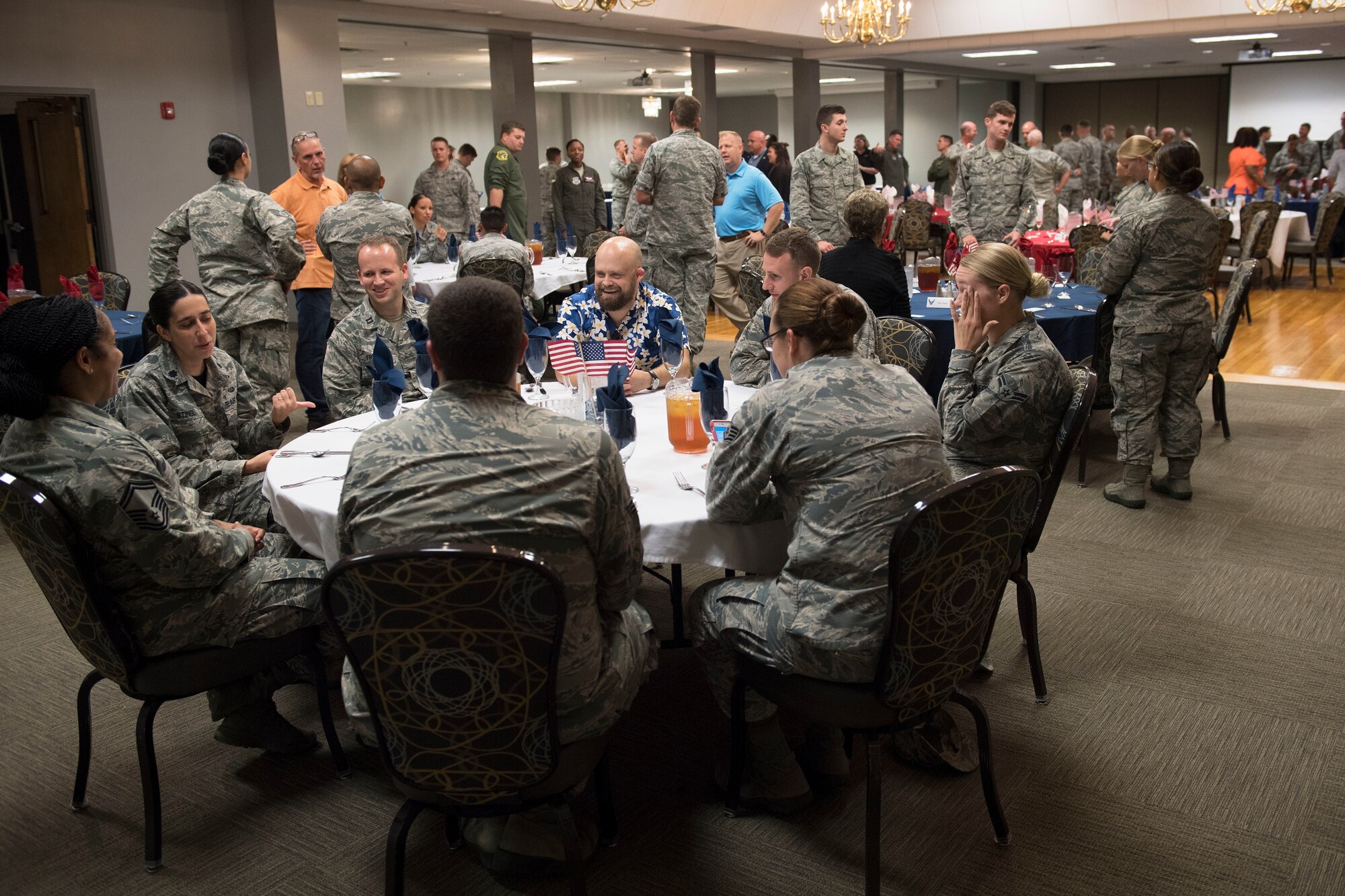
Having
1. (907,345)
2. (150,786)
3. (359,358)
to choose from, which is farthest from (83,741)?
(907,345)

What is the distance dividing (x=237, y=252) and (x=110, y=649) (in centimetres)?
354

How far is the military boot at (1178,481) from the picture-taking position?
4.81 metres

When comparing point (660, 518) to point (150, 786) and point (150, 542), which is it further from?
point (150, 786)

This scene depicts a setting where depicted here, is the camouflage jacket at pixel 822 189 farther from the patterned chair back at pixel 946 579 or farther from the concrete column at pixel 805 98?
the concrete column at pixel 805 98

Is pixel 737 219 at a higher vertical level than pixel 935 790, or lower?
higher

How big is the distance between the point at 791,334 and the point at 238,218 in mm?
3997

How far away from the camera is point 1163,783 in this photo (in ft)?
8.80

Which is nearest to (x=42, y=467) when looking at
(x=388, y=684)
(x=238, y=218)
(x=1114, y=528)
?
(x=388, y=684)

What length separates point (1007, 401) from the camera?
10.2ft

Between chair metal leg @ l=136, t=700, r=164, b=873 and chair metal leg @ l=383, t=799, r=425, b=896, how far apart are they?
0.77 metres

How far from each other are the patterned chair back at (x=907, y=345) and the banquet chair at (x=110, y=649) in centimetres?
236

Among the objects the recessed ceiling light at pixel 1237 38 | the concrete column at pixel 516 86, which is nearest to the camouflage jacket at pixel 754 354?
the concrete column at pixel 516 86

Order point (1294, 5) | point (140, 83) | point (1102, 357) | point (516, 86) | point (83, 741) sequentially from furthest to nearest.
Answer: point (516, 86)
point (1294, 5)
point (140, 83)
point (1102, 357)
point (83, 741)

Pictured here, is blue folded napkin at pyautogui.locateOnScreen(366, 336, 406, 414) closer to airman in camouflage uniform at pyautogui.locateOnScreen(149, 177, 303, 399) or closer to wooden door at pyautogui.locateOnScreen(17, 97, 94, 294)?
airman in camouflage uniform at pyautogui.locateOnScreen(149, 177, 303, 399)
